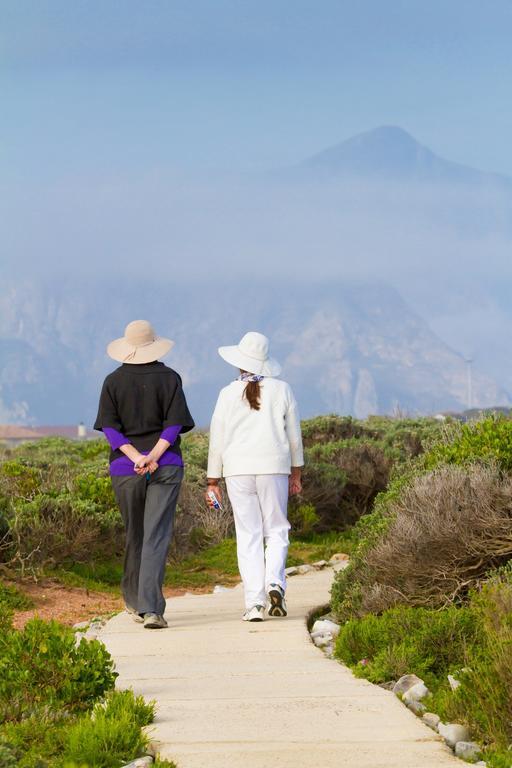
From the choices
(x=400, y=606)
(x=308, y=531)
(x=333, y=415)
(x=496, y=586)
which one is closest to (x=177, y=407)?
(x=400, y=606)

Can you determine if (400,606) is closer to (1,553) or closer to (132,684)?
(132,684)

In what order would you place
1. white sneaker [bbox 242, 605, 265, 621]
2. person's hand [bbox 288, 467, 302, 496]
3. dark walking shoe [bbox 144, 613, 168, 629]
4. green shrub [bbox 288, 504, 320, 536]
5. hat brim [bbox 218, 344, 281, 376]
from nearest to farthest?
dark walking shoe [bbox 144, 613, 168, 629]
white sneaker [bbox 242, 605, 265, 621]
hat brim [bbox 218, 344, 281, 376]
person's hand [bbox 288, 467, 302, 496]
green shrub [bbox 288, 504, 320, 536]

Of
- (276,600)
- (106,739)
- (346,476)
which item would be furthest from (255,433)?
(346,476)

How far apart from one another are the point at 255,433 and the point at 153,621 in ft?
5.28

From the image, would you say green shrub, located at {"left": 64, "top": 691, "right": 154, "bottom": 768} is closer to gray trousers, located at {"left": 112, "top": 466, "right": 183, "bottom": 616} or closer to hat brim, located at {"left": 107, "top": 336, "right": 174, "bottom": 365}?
gray trousers, located at {"left": 112, "top": 466, "right": 183, "bottom": 616}

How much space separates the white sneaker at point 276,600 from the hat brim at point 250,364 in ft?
5.39

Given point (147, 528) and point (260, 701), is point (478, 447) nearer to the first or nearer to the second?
point (147, 528)

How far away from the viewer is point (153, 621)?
937 centimetres

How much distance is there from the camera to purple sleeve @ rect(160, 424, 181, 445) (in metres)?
9.63

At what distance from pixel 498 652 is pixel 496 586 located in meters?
1.02

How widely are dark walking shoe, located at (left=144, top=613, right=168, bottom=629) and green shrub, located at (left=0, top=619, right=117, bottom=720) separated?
8.30 ft

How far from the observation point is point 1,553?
1259 centimetres

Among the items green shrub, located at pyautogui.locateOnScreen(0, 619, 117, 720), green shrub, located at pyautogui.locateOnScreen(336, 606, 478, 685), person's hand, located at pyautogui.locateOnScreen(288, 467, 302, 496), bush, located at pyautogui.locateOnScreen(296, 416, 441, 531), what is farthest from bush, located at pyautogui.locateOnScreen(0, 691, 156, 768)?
bush, located at pyautogui.locateOnScreen(296, 416, 441, 531)

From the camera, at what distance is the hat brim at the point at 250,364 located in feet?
32.3
